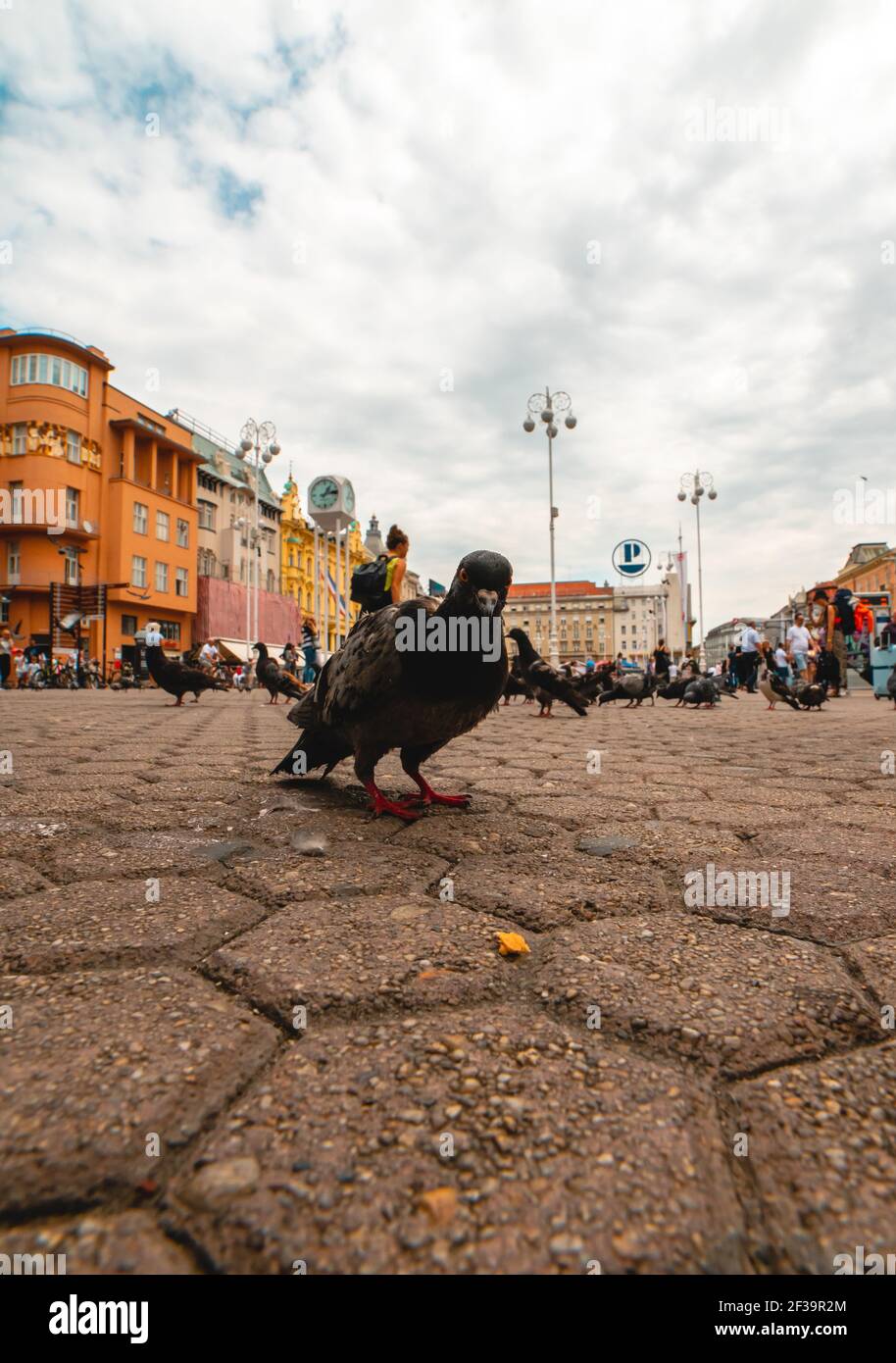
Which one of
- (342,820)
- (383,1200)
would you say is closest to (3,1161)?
(383,1200)

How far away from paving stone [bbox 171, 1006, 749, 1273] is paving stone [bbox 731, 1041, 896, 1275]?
0.16ft

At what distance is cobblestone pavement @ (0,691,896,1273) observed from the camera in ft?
2.25

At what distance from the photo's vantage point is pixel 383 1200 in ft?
2.31

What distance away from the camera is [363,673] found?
249 centimetres

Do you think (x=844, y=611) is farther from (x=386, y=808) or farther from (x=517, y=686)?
(x=386, y=808)

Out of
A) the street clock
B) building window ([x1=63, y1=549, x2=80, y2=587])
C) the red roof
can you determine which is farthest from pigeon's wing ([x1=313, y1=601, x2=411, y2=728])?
the red roof

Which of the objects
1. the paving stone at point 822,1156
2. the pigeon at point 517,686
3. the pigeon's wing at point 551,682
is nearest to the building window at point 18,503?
the pigeon at point 517,686

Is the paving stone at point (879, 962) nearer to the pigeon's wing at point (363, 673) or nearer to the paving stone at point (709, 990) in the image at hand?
the paving stone at point (709, 990)

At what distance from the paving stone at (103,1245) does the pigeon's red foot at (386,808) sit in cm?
186

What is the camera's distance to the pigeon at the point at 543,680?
348 inches

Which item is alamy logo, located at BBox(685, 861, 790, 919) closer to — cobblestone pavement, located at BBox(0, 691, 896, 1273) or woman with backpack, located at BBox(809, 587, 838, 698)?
cobblestone pavement, located at BBox(0, 691, 896, 1273)

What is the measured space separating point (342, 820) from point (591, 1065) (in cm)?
165
